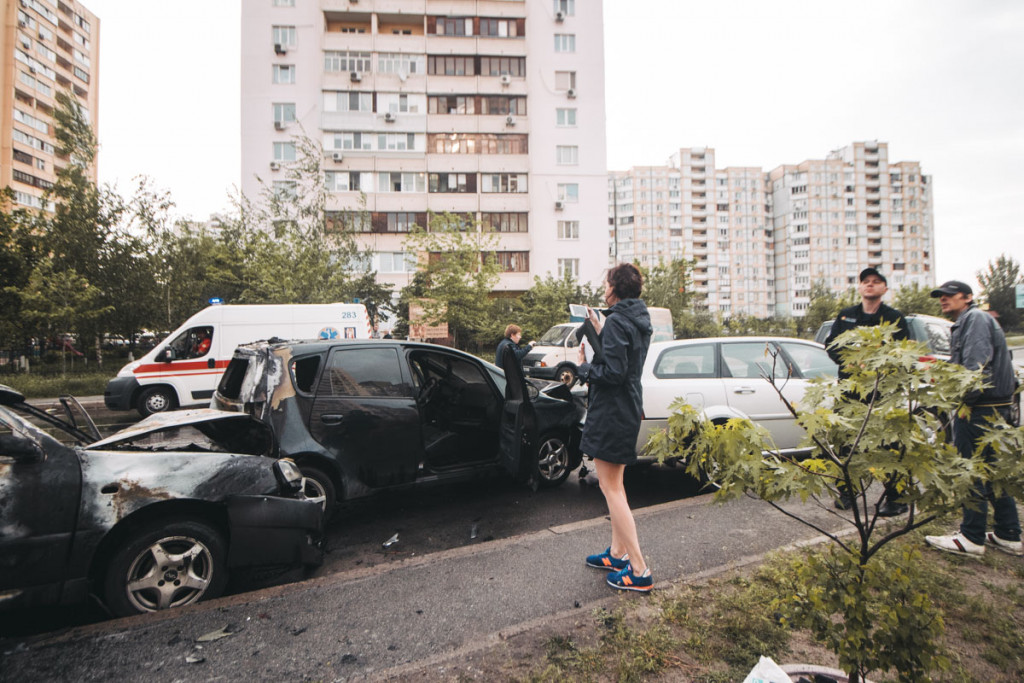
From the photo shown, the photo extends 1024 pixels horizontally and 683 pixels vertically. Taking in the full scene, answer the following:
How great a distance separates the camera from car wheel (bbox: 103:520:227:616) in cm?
296

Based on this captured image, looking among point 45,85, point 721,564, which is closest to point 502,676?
point 721,564

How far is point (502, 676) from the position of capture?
2377 mm

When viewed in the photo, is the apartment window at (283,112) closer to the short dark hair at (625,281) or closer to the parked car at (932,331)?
the parked car at (932,331)

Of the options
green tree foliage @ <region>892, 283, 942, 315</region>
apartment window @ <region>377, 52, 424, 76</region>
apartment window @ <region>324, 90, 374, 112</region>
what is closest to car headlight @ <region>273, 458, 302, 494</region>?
apartment window @ <region>324, 90, 374, 112</region>

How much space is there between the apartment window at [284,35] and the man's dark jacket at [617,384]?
4292 cm

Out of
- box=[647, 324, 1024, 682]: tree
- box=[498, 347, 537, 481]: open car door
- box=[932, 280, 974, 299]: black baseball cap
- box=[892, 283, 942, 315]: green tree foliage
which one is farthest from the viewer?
box=[892, 283, 942, 315]: green tree foliage

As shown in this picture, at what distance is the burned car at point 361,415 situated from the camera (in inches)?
173

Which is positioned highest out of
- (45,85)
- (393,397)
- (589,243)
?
(45,85)

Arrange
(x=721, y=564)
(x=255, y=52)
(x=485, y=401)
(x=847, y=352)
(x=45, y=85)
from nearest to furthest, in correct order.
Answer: (x=847, y=352) → (x=721, y=564) → (x=485, y=401) → (x=255, y=52) → (x=45, y=85)

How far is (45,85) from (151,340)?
5188 cm

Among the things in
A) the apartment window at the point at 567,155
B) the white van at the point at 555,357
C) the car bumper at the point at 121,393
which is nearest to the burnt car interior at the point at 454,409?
the car bumper at the point at 121,393

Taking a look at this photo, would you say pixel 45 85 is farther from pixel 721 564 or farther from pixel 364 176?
pixel 721 564

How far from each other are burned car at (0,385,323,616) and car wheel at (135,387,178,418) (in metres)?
9.41

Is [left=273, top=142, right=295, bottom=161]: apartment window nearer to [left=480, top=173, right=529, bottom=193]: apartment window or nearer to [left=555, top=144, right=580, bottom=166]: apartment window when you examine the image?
[left=480, top=173, right=529, bottom=193]: apartment window
